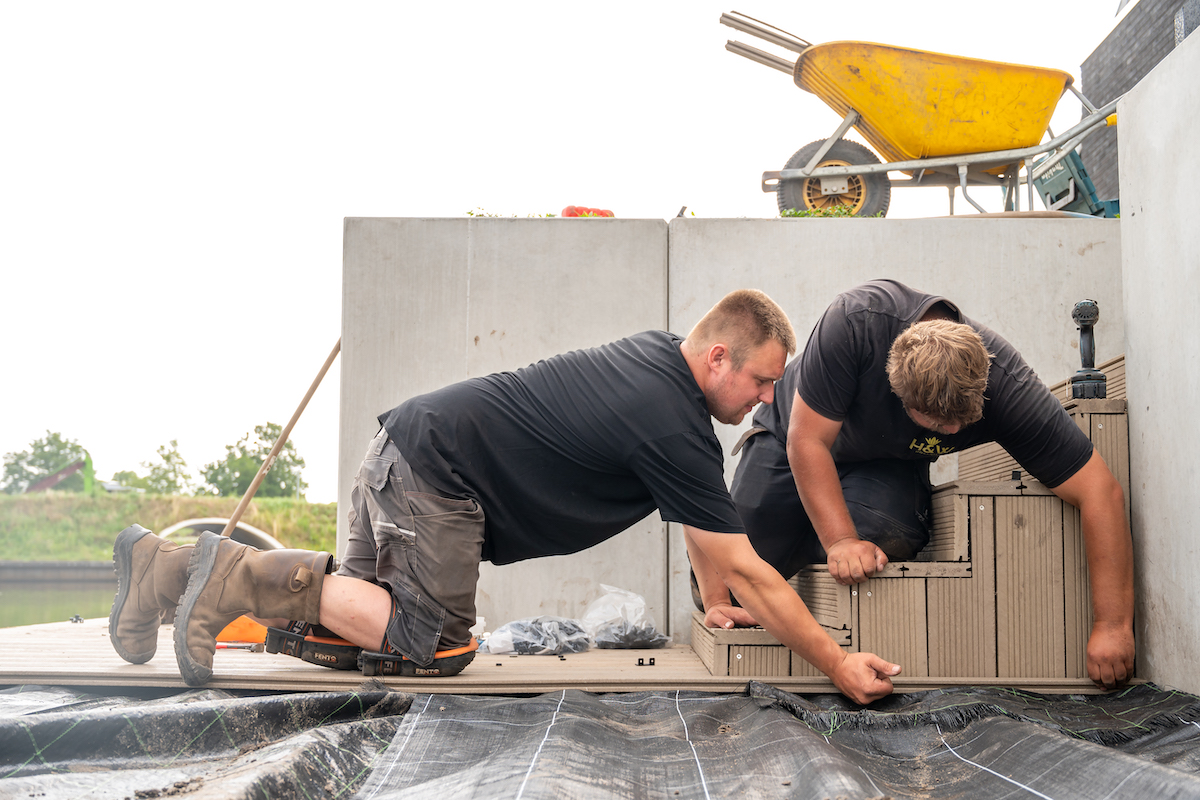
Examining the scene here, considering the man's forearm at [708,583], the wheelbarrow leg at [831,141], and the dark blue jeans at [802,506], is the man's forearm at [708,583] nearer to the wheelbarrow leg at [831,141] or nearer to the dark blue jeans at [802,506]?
the dark blue jeans at [802,506]

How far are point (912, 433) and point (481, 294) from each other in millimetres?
2016

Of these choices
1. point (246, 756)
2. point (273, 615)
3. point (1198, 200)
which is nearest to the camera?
point (246, 756)

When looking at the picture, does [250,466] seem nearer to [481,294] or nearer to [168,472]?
[168,472]

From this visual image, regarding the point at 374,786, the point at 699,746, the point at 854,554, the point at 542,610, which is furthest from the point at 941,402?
the point at 542,610

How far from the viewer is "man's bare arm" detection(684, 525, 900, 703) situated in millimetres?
1719

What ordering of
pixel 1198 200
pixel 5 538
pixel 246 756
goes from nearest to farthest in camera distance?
pixel 246 756
pixel 1198 200
pixel 5 538

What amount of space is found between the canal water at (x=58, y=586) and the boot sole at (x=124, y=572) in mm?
11813

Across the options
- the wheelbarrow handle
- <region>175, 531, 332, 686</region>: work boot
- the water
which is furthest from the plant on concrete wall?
the water

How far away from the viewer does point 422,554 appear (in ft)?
6.38

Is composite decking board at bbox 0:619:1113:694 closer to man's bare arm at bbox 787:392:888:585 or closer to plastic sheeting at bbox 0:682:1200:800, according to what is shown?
plastic sheeting at bbox 0:682:1200:800

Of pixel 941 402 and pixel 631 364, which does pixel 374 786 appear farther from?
pixel 941 402

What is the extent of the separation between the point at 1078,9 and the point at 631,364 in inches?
336

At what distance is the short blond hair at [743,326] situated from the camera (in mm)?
1890

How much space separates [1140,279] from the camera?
6.61 feet
